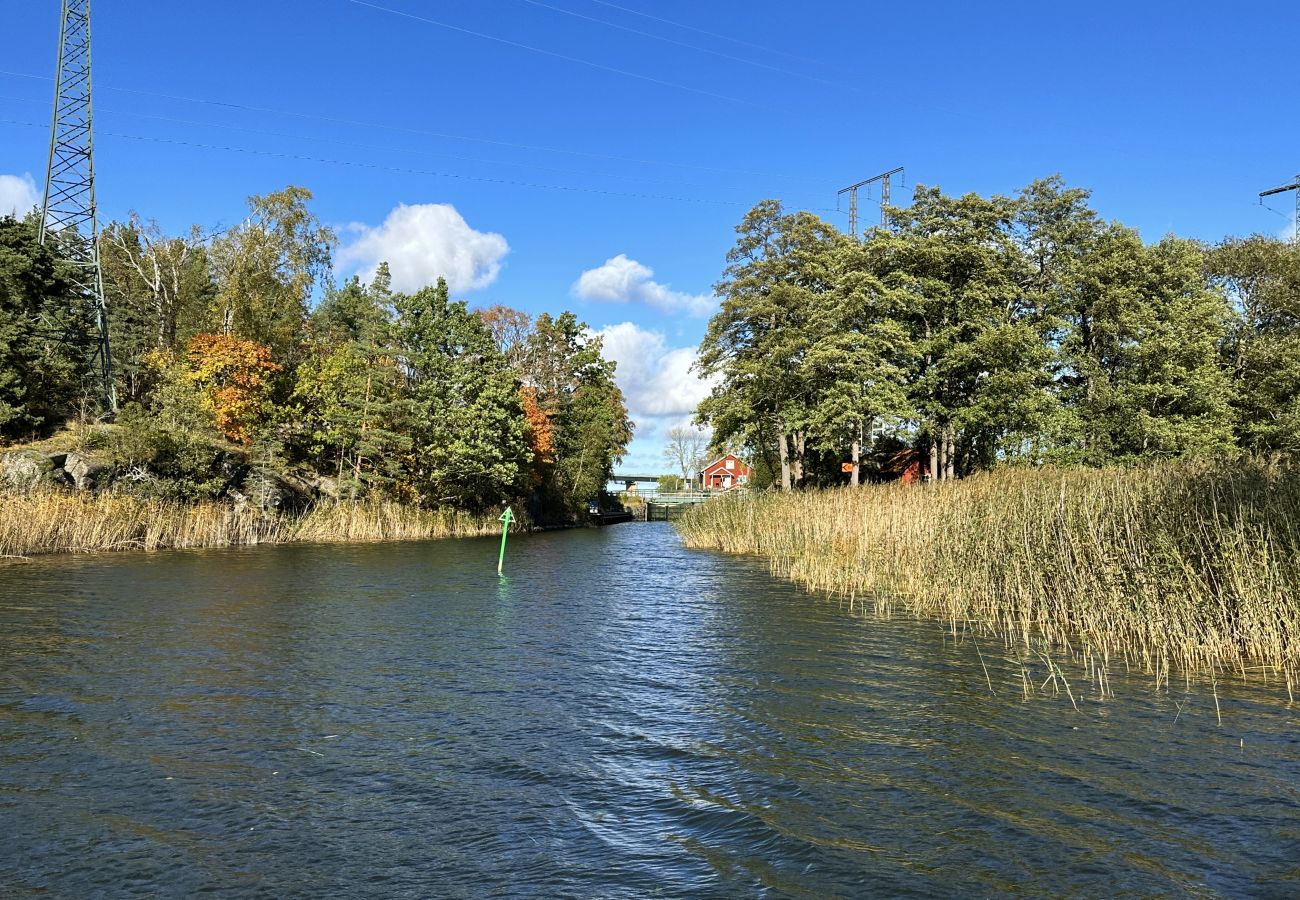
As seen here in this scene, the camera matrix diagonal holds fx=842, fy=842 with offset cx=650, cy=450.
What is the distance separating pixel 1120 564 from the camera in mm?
12023

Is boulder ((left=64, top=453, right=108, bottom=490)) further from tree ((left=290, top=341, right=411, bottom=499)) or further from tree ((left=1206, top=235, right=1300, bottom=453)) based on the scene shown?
tree ((left=1206, top=235, right=1300, bottom=453))

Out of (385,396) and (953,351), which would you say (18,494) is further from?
(953,351)

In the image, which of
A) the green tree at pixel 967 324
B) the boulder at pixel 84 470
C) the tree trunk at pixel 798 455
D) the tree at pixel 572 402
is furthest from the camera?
the tree at pixel 572 402

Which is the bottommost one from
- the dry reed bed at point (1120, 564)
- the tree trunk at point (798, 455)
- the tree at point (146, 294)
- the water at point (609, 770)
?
the water at point (609, 770)

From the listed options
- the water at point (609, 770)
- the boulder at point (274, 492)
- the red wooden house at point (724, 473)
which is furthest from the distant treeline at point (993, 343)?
the red wooden house at point (724, 473)

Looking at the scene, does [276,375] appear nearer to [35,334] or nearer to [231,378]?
[231,378]

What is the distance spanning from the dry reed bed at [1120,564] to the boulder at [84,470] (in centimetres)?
2648

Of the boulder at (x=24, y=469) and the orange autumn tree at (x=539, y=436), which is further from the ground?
the orange autumn tree at (x=539, y=436)

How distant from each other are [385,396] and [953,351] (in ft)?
88.6

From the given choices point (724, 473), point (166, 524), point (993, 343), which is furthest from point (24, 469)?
point (724, 473)

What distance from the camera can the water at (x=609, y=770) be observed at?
5.41 metres

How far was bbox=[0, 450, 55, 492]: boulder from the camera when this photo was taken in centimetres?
2745

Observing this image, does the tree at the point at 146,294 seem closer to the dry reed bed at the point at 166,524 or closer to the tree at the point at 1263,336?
the dry reed bed at the point at 166,524

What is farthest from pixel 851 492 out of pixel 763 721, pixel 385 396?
pixel 385 396
